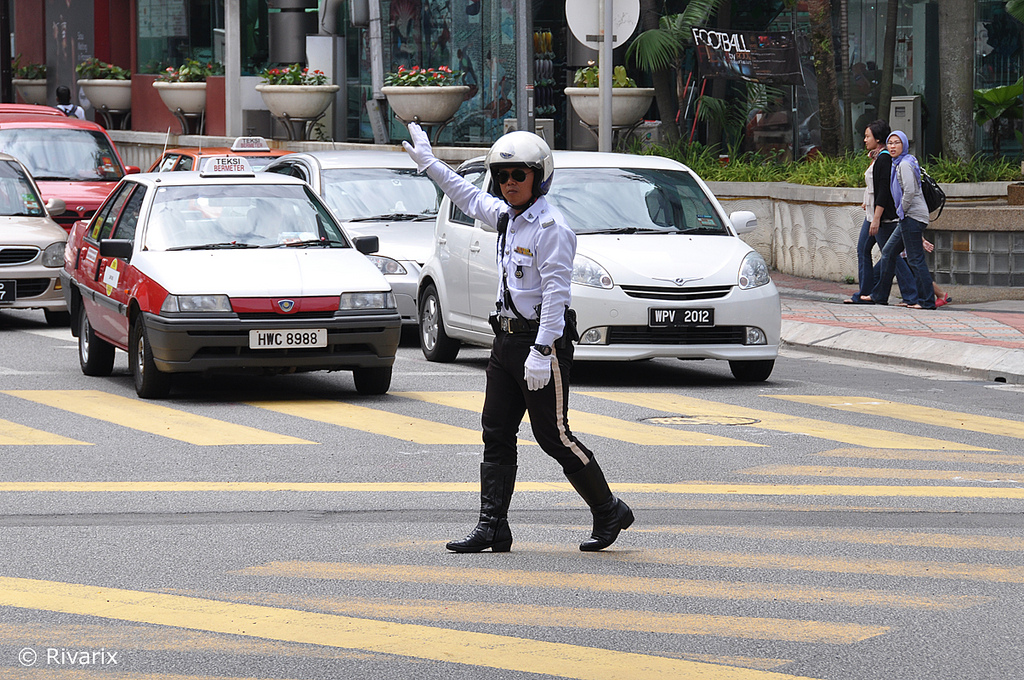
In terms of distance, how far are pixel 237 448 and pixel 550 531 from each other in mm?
2670

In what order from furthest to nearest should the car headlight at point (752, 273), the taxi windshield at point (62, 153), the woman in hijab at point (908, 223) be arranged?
the taxi windshield at point (62, 153) < the woman in hijab at point (908, 223) < the car headlight at point (752, 273)

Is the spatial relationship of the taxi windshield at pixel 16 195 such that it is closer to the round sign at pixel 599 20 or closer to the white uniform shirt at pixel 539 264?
the round sign at pixel 599 20

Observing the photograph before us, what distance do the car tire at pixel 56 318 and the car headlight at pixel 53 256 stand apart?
0.97m

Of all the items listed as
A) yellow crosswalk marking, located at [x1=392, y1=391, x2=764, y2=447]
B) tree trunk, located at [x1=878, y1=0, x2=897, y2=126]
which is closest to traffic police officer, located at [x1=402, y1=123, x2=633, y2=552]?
yellow crosswalk marking, located at [x1=392, y1=391, x2=764, y2=447]

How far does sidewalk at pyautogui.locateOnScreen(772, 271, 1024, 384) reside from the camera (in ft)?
43.2

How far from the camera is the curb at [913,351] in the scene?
12.9m

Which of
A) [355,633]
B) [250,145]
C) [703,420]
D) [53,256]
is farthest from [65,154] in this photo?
[355,633]

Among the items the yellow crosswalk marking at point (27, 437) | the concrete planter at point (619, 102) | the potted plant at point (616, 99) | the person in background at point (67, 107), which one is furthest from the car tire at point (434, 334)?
the person in background at point (67, 107)

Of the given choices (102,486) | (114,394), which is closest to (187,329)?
(114,394)

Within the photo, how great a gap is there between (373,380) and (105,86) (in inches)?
1162

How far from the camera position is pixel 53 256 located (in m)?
15.7

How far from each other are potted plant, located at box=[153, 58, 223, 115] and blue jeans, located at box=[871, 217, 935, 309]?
20836 millimetres

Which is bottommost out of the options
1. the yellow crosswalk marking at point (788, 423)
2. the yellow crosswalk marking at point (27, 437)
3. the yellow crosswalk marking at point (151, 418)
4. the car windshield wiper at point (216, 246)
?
the yellow crosswalk marking at point (788, 423)

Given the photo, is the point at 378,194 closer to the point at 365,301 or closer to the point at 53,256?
the point at 53,256
